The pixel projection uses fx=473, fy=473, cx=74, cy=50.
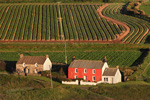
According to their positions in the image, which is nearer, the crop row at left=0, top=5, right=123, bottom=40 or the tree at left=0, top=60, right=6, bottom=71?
the tree at left=0, top=60, right=6, bottom=71

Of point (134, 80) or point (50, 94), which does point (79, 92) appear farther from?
point (134, 80)

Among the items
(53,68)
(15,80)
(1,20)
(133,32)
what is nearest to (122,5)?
(133,32)

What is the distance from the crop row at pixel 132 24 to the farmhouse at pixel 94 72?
3826 centimetres

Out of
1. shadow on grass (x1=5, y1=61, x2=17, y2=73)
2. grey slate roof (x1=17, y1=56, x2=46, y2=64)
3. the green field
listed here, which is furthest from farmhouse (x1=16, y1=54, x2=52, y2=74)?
the green field

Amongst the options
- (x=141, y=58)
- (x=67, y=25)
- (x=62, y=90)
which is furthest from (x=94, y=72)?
(x=67, y=25)

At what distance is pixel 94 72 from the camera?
81.9 meters

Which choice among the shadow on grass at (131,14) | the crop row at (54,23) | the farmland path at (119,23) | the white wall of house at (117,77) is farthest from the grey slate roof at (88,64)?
the shadow on grass at (131,14)

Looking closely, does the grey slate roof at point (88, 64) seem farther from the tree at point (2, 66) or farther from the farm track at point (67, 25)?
the farm track at point (67, 25)

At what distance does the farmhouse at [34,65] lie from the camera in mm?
88500

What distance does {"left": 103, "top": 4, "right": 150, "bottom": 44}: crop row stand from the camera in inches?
4833

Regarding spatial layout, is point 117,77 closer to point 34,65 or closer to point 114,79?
point 114,79

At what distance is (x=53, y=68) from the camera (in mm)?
89062

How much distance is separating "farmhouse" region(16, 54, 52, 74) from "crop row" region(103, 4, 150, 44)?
36.6 m

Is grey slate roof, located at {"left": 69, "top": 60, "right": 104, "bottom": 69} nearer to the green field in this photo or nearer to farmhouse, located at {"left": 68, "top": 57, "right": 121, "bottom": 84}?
farmhouse, located at {"left": 68, "top": 57, "right": 121, "bottom": 84}
